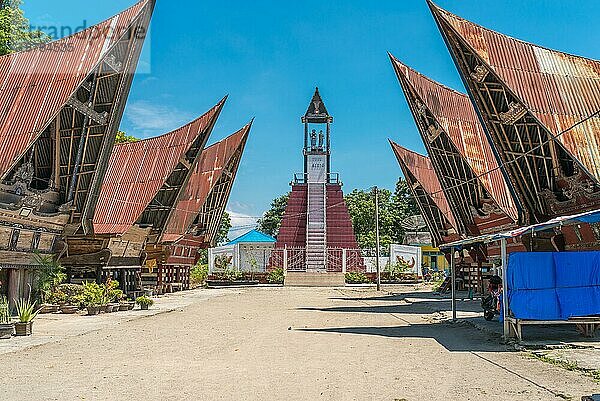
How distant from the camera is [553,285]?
484 inches

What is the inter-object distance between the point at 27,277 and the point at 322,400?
44.6 feet

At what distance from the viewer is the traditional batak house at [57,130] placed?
15.8 m

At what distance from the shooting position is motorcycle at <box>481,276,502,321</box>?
48.2 feet

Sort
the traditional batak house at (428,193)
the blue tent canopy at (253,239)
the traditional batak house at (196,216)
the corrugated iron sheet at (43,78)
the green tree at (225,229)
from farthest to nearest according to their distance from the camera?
the green tree at (225,229) → the blue tent canopy at (253,239) → the traditional batak house at (428,193) → the traditional batak house at (196,216) → the corrugated iron sheet at (43,78)

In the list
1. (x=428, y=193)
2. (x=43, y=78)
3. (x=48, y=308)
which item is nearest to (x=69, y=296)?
(x=48, y=308)

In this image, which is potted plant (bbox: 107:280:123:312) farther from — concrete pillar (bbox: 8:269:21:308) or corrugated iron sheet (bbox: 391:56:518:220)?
corrugated iron sheet (bbox: 391:56:518:220)

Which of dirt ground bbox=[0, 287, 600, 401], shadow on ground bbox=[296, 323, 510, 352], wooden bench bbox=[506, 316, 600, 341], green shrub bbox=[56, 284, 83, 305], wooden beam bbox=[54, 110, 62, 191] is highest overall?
wooden beam bbox=[54, 110, 62, 191]

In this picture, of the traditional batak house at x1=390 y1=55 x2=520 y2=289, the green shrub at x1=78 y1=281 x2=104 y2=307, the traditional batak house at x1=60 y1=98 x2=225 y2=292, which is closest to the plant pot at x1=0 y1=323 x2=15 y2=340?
the green shrub at x1=78 y1=281 x2=104 y2=307

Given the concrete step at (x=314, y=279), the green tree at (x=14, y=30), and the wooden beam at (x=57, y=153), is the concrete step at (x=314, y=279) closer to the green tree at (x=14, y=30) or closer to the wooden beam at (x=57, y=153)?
the green tree at (x=14, y=30)

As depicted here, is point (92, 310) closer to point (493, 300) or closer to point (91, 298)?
point (91, 298)

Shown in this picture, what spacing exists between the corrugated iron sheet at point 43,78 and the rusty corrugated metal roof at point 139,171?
725cm

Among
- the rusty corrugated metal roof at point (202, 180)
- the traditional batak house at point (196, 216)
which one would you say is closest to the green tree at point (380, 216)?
the traditional batak house at point (196, 216)

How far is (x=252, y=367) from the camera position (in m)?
9.33

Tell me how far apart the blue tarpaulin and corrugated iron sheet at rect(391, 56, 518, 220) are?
10.6m
